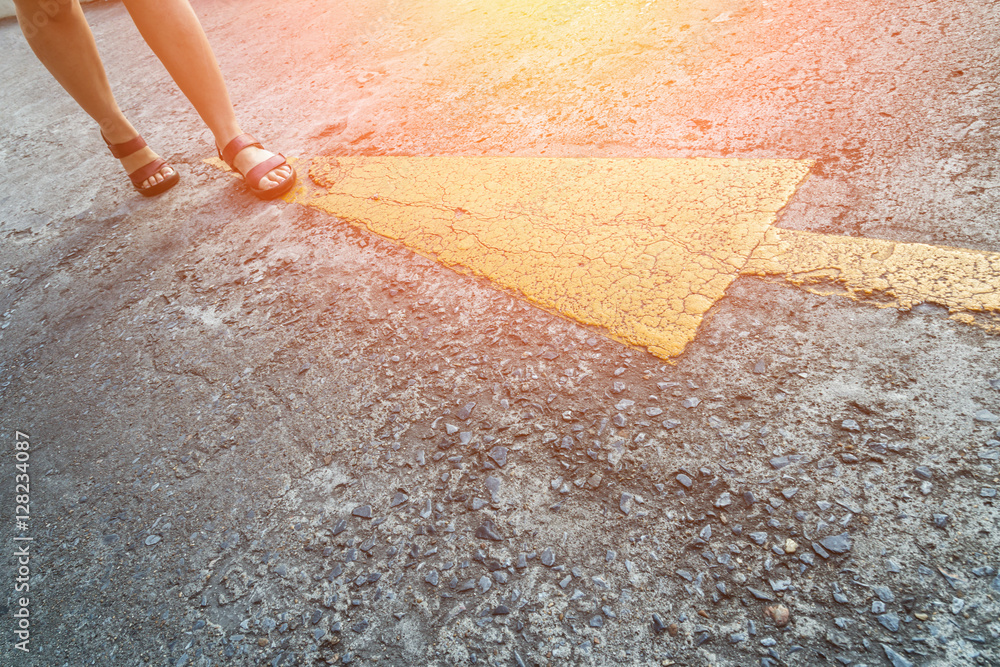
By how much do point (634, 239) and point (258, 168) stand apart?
182 cm

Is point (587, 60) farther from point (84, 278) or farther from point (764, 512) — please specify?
point (84, 278)

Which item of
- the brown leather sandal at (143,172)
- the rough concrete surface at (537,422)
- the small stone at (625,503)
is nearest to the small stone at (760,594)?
the rough concrete surface at (537,422)

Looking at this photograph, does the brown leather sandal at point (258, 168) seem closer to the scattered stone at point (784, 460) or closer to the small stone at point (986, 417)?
the scattered stone at point (784, 460)

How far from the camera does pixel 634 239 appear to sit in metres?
1.84

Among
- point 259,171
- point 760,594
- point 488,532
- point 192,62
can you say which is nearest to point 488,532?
point 488,532

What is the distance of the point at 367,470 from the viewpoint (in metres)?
1.43

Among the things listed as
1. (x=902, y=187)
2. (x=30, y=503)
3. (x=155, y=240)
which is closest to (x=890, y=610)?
(x=902, y=187)

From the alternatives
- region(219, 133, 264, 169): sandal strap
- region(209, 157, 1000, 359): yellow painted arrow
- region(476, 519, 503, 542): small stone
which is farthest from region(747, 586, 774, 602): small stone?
region(219, 133, 264, 169): sandal strap

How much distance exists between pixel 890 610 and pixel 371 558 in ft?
→ 3.57

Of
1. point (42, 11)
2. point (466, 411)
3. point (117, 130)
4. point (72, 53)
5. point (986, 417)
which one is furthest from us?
point (117, 130)

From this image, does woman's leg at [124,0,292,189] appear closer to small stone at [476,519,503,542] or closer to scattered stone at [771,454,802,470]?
small stone at [476,519,503,542]

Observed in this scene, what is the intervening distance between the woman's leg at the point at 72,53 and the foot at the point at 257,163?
68 cm

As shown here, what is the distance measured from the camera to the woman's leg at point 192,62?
2.25 meters

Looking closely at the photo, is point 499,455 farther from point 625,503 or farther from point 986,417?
point 986,417
